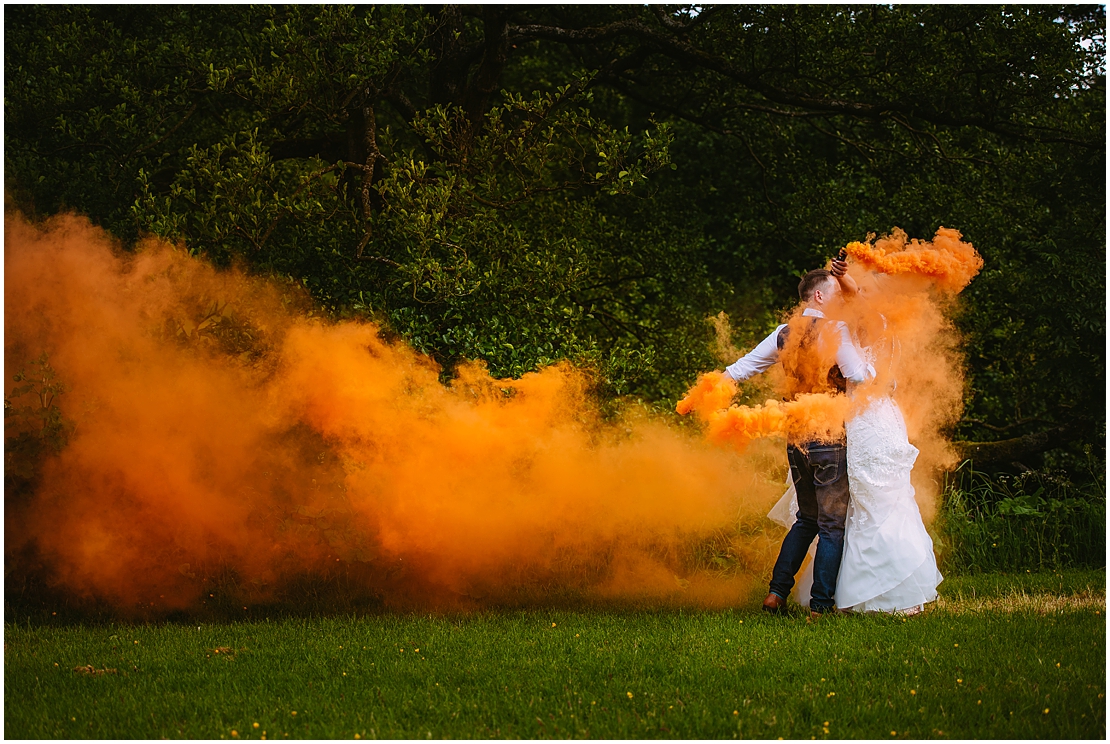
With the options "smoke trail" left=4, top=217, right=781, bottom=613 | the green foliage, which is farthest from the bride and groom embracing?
the green foliage

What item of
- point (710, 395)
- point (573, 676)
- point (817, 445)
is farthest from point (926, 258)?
point (573, 676)

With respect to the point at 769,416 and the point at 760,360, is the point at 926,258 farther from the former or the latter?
the point at 769,416

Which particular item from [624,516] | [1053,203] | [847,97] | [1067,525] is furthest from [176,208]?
[1053,203]

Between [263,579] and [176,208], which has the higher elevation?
[176,208]

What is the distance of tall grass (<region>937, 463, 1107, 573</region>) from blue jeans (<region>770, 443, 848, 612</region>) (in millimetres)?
2939

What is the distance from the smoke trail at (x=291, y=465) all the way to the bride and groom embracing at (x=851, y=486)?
0.94 meters

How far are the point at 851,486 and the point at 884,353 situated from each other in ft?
2.86

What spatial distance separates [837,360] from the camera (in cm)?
589

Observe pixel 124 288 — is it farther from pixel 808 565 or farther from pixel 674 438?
pixel 808 565

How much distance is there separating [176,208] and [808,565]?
5762mm

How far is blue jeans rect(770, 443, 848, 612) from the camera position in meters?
5.93

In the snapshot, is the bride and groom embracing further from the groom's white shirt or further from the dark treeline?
the dark treeline

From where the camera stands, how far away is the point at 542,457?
6969 mm

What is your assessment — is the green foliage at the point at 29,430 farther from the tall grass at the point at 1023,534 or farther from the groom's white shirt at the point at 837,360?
the tall grass at the point at 1023,534
